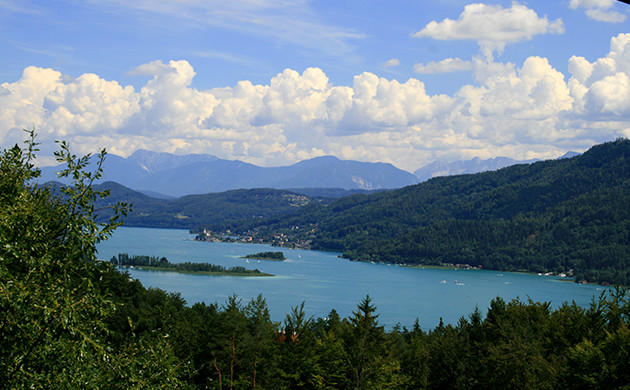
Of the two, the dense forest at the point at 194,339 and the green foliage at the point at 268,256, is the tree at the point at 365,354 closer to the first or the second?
the dense forest at the point at 194,339

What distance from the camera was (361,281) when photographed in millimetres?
86500

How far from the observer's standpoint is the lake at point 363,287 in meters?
61.7

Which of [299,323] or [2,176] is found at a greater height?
[2,176]

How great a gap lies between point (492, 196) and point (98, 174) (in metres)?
165

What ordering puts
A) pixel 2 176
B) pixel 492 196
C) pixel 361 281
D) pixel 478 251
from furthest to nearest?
pixel 492 196, pixel 478 251, pixel 361 281, pixel 2 176

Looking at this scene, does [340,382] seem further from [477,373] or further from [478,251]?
[478,251]

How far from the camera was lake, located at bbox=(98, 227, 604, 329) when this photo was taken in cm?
6166

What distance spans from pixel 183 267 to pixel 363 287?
2889cm

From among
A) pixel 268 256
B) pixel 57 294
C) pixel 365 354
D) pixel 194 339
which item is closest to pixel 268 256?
pixel 268 256

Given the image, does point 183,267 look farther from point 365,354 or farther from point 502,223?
point 365,354

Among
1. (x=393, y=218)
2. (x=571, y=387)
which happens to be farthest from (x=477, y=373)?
(x=393, y=218)

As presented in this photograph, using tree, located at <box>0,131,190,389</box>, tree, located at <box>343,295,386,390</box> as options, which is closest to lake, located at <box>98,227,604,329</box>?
tree, located at <box>343,295,386,390</box>

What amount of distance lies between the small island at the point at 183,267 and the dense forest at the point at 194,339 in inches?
1935

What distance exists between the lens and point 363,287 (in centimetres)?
7994
